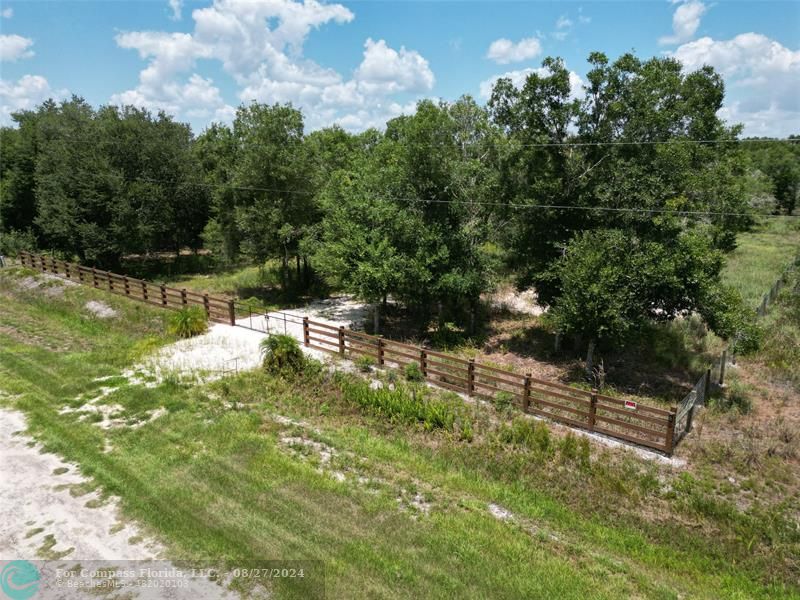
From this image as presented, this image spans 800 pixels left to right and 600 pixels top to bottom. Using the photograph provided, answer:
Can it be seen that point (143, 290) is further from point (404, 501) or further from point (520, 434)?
point (520, 434)

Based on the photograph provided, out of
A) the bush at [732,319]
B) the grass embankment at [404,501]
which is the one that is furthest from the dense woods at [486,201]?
the grass embankment at [404,501]

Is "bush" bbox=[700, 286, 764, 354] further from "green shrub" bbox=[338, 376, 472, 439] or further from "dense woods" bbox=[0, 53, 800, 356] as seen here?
"green shrub" bbox=[338, 376, 472, 439]

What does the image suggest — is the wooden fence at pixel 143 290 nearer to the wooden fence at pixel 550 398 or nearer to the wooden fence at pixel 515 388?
the wooden fence at pixel 515 388

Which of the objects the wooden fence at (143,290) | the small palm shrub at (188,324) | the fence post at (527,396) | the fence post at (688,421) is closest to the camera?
the fence post at (688,421)

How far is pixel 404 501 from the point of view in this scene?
7.73 meters

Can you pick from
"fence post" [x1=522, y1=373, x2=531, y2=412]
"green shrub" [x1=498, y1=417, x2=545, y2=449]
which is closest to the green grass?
"fence post" [x1=522, y1=373, x2=531, y2=412]

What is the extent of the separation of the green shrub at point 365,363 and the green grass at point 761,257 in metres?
16.7

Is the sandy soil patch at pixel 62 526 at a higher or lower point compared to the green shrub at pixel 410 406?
lower

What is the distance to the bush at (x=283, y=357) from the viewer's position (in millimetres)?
12633

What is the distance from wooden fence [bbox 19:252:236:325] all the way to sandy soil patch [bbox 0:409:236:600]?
893cm

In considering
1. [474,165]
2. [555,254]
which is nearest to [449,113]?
[474,165]

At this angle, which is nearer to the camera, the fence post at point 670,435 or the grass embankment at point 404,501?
the grass embankment at point 404,501

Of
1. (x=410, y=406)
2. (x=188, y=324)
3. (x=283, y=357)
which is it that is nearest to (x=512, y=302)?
(x=283, y=357)

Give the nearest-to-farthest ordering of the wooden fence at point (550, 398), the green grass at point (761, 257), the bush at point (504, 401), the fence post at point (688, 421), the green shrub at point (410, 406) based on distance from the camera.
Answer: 1. the wooden fence at point (550, 398)
2. the fence post at point (688, 421)
3. the green shrub at point (410, 406)
4. the bush at point (504, 401)
5. the green grass at point (761, 257)
